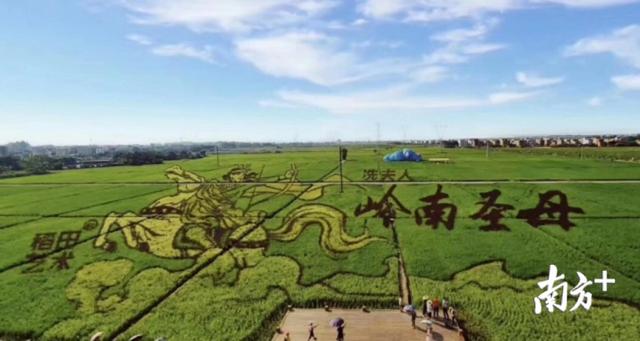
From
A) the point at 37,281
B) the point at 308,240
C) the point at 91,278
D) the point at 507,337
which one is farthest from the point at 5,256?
the point at 507,337

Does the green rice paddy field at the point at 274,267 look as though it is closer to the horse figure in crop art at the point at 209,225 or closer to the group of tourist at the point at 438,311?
the horse figure in crop art at the point at 209,225

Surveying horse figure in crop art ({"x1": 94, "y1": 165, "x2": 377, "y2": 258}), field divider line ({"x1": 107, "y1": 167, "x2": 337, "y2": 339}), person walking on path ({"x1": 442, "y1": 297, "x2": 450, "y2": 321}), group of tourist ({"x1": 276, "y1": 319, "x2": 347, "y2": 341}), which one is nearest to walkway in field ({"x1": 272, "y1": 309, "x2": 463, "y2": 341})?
group of tourist ({"x1": 276, "y1": 319, "x2": 347, "y2": 341})

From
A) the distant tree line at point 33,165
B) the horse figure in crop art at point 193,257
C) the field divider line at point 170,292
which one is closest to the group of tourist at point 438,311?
the horse figure in crop art at point 193,257

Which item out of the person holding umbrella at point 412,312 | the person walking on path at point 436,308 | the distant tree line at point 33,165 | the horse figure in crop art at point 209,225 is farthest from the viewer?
the distant tree line at point 33,165

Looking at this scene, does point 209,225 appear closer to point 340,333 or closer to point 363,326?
point 363,326
